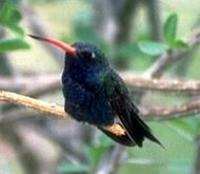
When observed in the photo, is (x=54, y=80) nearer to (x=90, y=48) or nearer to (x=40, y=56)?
(x=90, y=48)

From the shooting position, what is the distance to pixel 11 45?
4.76 feet

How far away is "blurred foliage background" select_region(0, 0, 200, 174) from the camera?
2.16 meters

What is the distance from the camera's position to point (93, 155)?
71.6 inches

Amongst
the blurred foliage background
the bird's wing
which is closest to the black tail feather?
the bird's wing

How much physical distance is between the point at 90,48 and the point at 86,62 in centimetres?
3

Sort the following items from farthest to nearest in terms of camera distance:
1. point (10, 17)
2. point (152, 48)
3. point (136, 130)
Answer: point (152, 48) < point (10, 17) < point (136, 130)

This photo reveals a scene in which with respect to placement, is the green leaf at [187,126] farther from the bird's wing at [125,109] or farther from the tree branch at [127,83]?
the bird's wing at [125,109]

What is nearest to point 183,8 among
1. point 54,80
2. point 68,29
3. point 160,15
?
point 160,15

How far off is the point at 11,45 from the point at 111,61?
3.79 ft

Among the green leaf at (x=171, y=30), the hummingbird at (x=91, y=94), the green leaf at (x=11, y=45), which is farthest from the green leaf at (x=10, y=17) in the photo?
the green leaf at (x=171, y=30)

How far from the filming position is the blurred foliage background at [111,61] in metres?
2.16

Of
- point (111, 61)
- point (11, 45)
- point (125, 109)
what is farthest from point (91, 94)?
point (111, 61)

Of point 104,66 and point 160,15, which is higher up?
point 104,66

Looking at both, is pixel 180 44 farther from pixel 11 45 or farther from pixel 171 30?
pixel 11 45
